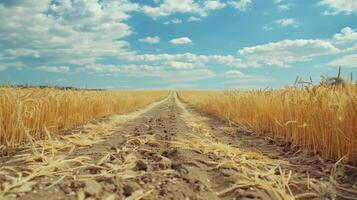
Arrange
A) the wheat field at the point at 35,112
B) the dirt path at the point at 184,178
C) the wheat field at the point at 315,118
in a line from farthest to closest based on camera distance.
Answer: the wheat field at the point at 35,112 → the wheat field at the point at 315,118 → the dirt path at the point at 184,178

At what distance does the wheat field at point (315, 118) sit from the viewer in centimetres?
571

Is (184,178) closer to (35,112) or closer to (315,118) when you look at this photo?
(315,118)

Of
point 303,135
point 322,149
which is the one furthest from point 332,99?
point 303,135

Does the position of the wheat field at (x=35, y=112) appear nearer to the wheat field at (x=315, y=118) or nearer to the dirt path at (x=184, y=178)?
the dirt path at (x=184, y=178)

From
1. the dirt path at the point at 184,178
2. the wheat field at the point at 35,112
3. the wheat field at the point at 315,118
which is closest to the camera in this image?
the dirt path at the point at 184,178

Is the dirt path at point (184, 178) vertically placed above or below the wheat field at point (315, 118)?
below

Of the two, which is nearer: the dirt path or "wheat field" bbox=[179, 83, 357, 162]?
the dirt path

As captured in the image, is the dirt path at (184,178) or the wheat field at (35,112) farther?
the wheat field at (35,112)

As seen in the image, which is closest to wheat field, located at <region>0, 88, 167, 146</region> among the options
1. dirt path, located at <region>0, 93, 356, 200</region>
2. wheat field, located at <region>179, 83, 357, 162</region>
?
dirt path, located at <region>0, 93, 356, 200</region>

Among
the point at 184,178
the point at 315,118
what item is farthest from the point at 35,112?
the point at 315,118

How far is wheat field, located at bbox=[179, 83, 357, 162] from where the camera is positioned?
5711mm

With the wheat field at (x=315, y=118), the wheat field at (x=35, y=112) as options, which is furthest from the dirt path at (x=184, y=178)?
the wheat field at (x=35, y=112)

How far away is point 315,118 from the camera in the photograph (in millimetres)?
6750

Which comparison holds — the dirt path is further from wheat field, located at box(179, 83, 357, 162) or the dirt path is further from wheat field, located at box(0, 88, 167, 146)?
wheat field, located at box(0, 88, 167, 146)
